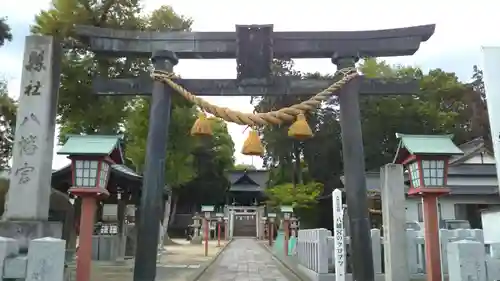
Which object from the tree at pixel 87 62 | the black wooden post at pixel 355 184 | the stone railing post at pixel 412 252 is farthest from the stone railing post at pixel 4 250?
the tree at pixel 87 62

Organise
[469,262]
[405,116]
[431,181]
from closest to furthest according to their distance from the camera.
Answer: [469,262]
[431,181]
[405,116]

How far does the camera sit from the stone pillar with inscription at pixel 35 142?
305 inches

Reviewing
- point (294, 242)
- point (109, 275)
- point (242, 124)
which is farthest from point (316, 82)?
point (294, 242)

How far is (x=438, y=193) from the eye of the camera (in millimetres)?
8344

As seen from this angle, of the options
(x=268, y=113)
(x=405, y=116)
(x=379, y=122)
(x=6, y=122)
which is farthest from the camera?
(x=379, y=122)

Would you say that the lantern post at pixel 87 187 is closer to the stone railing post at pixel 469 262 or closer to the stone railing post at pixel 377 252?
the stone railing post at pixel 469 262

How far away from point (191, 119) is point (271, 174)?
16989 mm

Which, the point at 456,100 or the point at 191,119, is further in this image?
the point at 456,100

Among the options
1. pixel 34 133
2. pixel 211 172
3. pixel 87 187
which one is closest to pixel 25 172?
pixel 34 133

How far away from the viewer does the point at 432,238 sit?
835cm

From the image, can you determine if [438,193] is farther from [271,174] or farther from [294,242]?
[271,174]

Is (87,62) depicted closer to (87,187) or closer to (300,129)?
(87,187)

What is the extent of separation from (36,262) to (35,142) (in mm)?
2843

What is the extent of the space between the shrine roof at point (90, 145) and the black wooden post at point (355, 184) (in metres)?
4.64
